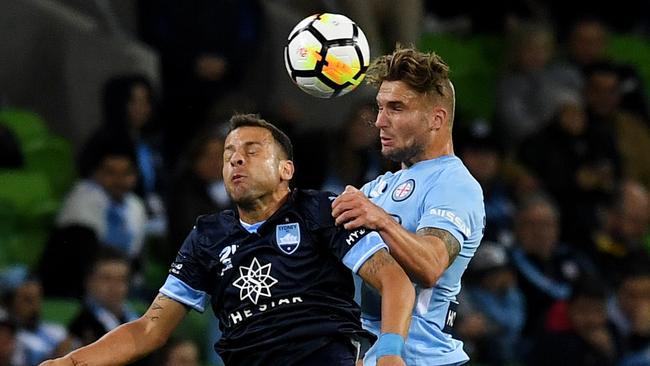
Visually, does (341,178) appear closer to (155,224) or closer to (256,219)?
(155,224)

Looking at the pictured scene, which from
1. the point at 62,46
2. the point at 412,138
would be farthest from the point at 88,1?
the point at 412,138

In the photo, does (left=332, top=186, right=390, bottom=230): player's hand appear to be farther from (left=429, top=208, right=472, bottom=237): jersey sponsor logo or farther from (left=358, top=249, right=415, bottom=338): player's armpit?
(left=429, top=208, right=472, bottom=237): jersey sponsor logo

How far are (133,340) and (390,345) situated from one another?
3.72 ft

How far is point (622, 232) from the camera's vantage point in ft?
42.1

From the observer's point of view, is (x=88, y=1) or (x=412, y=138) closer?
(x=412, y=138)

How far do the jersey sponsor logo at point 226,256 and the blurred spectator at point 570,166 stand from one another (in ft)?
22.3

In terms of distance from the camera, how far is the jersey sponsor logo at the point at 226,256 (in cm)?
606

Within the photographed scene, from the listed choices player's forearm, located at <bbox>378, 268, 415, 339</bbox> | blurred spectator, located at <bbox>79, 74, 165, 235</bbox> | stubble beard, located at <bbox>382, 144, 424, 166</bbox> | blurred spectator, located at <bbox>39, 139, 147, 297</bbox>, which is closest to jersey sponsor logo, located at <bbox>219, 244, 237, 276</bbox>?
player's forearm, located at <bbox>378, 268, 415, 339</bbox>

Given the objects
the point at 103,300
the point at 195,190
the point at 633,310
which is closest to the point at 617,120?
the point at 633,310

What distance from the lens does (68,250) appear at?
31.5 feet

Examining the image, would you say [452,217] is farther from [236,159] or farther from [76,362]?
[76,362]

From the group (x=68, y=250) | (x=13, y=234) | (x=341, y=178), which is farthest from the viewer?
(x=341, y=178)

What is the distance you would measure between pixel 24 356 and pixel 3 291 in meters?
0.46

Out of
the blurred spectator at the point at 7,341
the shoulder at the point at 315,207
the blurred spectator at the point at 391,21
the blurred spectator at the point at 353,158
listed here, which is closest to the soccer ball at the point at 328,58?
the shoulder at the point at 315,207
